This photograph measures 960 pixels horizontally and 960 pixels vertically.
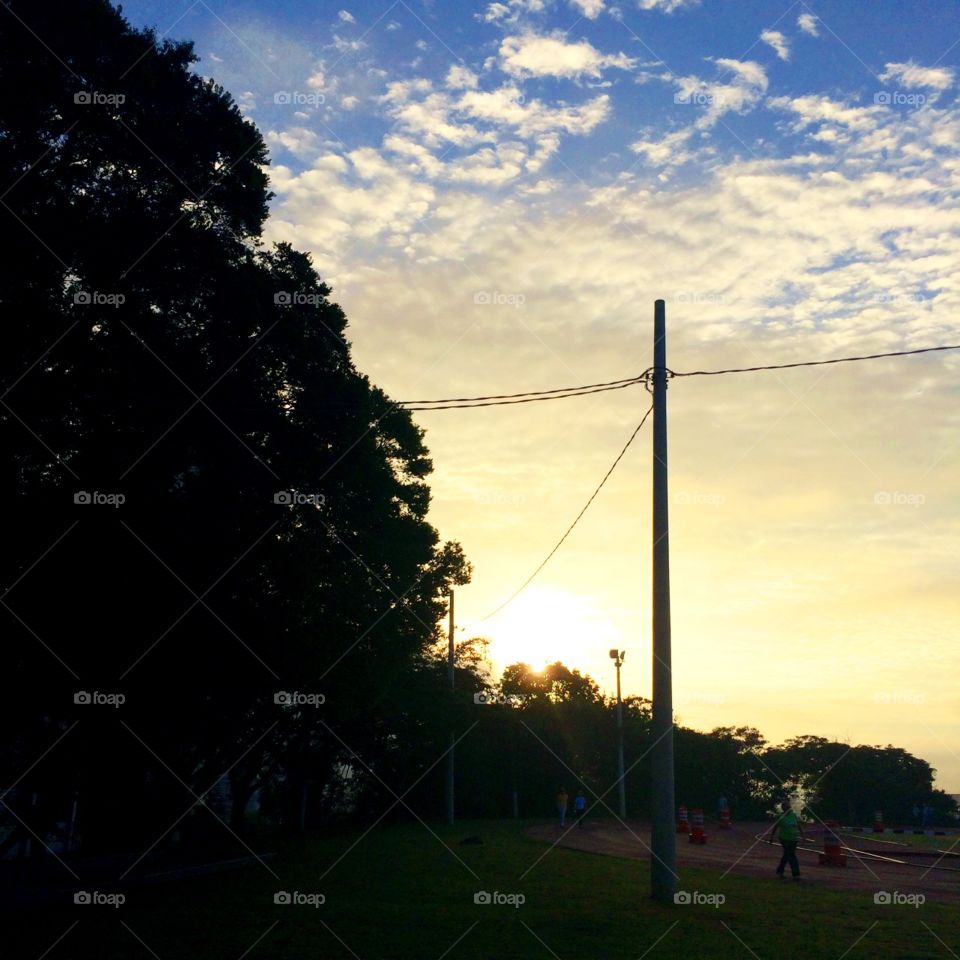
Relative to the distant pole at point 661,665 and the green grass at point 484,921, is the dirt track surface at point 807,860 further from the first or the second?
the distant pole at point 661,665

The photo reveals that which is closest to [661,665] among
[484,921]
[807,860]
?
[484,921]

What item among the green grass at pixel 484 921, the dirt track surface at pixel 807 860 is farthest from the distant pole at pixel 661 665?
the dirt track surface at pixel 807 860

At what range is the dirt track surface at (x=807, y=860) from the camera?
20.8 m

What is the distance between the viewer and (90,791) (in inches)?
809

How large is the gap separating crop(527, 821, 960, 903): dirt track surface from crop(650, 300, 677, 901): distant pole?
566cm

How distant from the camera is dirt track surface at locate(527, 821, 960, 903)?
2083 cm

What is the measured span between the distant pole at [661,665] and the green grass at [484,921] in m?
0.76

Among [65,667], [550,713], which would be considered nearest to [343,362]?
[65,667]

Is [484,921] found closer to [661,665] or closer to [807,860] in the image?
[661,665]

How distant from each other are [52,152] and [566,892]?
51.0 feet

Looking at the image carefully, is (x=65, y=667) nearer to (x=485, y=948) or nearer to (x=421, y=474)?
(x=485, y=948)

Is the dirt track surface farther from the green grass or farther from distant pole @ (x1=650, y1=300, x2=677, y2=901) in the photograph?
distant pole @ (x1=650, y1=300, x2=677, y2=901)

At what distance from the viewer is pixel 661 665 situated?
16.5 meters

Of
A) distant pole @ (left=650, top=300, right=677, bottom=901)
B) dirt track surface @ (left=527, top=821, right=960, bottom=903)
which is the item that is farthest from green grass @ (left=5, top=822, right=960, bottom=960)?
dirt track surface @ (left=527, top=821, right=960, bottom=903)
